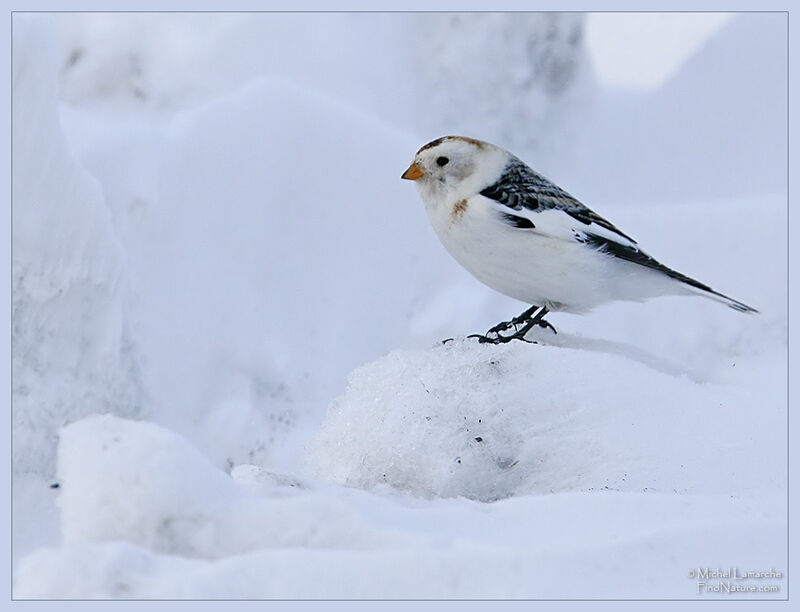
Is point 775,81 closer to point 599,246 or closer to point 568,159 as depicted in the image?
point 568,159

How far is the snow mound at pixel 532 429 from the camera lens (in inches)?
108

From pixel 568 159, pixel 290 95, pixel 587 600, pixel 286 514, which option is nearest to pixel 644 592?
pixel 587 600

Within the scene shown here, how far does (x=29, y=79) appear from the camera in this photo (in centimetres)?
475

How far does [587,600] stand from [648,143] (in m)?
6.44

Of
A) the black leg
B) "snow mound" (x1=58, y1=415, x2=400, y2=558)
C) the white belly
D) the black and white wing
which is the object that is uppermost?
the black and white wing

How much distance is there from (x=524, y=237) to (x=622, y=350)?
1.58ft

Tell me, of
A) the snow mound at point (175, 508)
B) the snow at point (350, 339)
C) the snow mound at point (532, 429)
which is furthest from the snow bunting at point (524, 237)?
the snow mound at point (175, 508)

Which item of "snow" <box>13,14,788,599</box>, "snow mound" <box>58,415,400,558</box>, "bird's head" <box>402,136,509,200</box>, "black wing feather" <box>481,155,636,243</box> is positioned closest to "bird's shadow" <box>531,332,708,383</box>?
"snow" <box>13,14,788,599</box>

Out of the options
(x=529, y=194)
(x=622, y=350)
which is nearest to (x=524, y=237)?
(x=529, y=194)

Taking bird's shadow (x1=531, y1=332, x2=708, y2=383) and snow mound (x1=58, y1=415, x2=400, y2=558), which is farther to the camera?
bird's shadow (x1=531, y1=332, x2=708, y2=383)

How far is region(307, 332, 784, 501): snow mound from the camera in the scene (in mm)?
2736

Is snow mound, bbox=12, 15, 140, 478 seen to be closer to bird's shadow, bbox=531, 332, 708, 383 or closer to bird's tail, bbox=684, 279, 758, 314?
bird's shadow, bbox=531, 332, 708, 383

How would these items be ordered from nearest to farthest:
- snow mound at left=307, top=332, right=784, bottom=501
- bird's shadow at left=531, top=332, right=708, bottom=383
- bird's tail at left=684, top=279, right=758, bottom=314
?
snow mound at left=307, top=332, right=784, bottom=501, bird's shadow at left=531, top=332, right=708, bottom=383, bird's tail at left=684, top=279, right=758, bottom=314

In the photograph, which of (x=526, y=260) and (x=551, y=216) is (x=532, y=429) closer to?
(x=526, y=260)
